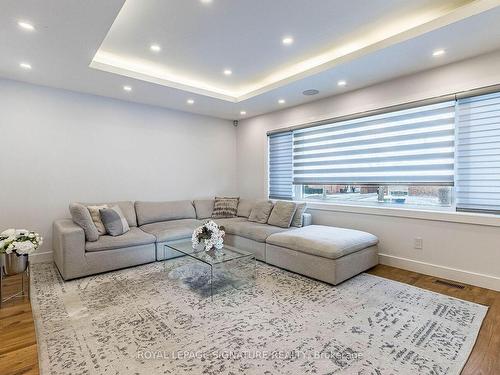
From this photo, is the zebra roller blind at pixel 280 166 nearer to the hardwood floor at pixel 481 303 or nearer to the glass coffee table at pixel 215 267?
the glass coffee table at pixel 215 267

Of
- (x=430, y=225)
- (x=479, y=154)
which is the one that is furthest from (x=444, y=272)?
(x=479, y=154)

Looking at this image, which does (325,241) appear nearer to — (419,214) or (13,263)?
(419,214)

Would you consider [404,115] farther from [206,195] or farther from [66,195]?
[66,195]

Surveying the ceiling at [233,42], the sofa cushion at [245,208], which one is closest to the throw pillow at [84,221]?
the ceiling at [233,42]

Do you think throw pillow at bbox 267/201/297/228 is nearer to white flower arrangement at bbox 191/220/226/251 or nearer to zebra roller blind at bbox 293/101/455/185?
zebra roller blind at bbox 293/101/455/185

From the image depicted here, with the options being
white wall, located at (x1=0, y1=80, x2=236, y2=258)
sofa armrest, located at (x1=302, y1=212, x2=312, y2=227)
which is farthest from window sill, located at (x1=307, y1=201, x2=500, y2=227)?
white wall, located at (x1=0, y1=80, x2=236, y2=258)

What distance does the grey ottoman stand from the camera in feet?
10.3

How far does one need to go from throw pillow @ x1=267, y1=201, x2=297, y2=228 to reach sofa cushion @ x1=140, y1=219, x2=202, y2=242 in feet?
4.34

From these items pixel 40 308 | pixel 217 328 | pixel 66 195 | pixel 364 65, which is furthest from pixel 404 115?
pixel 66 195

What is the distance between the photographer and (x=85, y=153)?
4.31m

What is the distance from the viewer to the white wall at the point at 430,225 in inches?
119

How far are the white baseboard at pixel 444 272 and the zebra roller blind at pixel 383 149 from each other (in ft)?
3.48

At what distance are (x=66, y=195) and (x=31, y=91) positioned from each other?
61.4 inches

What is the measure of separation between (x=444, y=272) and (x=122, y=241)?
414 centimetres
